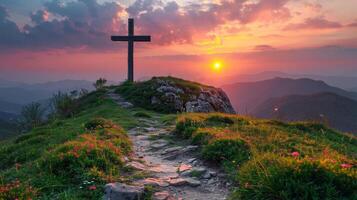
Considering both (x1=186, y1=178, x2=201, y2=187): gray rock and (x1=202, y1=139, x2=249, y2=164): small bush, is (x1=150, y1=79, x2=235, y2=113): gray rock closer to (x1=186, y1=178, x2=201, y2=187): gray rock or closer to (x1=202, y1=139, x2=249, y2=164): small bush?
(x1=202, y1=139, x2=249, y2=164): small bush

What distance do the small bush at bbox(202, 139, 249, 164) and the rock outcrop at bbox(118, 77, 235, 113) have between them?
40.8 feet

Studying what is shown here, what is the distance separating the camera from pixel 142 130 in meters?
12.8

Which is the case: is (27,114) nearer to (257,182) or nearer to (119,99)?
(119,99)

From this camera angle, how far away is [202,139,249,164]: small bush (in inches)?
282

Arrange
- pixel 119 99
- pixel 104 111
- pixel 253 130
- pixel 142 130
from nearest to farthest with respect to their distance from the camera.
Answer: pixel 253 130 < pixel 142 130 < pixel 104 111 < pixel 119 99

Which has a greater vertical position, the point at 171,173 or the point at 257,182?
the point at 257,182

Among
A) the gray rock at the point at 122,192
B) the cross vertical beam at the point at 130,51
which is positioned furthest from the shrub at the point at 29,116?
the gray rock at the point at 122,192

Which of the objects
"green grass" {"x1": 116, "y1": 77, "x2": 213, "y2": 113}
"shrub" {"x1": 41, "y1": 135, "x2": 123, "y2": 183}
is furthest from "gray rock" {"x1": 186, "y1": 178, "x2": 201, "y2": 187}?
"green grass" {"x1": 116, "y1": 77, "x2": 213, "y2": 113}

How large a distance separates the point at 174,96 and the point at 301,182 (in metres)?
17.3

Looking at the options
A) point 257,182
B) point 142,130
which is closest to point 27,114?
point 142,130

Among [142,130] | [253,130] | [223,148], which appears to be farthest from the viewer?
[142,130]

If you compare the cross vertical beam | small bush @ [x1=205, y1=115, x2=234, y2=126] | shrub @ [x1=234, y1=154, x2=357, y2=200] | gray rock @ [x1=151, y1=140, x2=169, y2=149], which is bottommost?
gray rock @ [x1=151, y1=140, x2=169, y2=149]

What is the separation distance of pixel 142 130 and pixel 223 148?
5752 millimetres

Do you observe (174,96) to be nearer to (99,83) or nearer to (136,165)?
(99,83)
